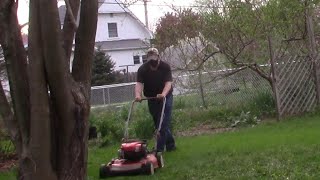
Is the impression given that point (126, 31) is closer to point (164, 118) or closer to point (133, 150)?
point (164, 118)

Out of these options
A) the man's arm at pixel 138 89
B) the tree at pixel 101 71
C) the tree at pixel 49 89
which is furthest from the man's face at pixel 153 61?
the tree at pixel 101 71

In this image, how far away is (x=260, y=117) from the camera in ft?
41.2

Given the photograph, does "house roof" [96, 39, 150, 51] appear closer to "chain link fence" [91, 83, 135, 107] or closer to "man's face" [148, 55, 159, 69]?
"chain link fence" [91, 83, 135, 107]

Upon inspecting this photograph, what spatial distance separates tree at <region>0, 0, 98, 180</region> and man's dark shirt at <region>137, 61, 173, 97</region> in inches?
112

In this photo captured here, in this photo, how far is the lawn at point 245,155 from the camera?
6492 mm

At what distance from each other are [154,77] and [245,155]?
1839mm

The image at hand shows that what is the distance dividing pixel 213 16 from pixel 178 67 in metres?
2.80

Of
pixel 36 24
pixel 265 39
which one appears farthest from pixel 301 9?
pixel 36 24

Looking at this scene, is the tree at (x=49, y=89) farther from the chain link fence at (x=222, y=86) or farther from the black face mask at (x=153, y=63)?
the chain link fence at (x=222, y=86)

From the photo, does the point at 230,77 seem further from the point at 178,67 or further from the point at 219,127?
the point at 219,127

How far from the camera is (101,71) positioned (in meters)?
31.6

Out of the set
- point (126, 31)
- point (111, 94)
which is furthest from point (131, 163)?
point (126, 31)

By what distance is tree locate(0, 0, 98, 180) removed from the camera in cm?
495

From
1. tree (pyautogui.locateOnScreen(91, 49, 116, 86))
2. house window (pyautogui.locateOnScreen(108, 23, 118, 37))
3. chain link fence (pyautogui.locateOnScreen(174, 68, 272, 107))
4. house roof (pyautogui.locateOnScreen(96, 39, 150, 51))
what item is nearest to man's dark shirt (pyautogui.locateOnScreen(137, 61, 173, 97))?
chain link fence (pyautogui.locateOnScreen(174, 68, 272, 107))
